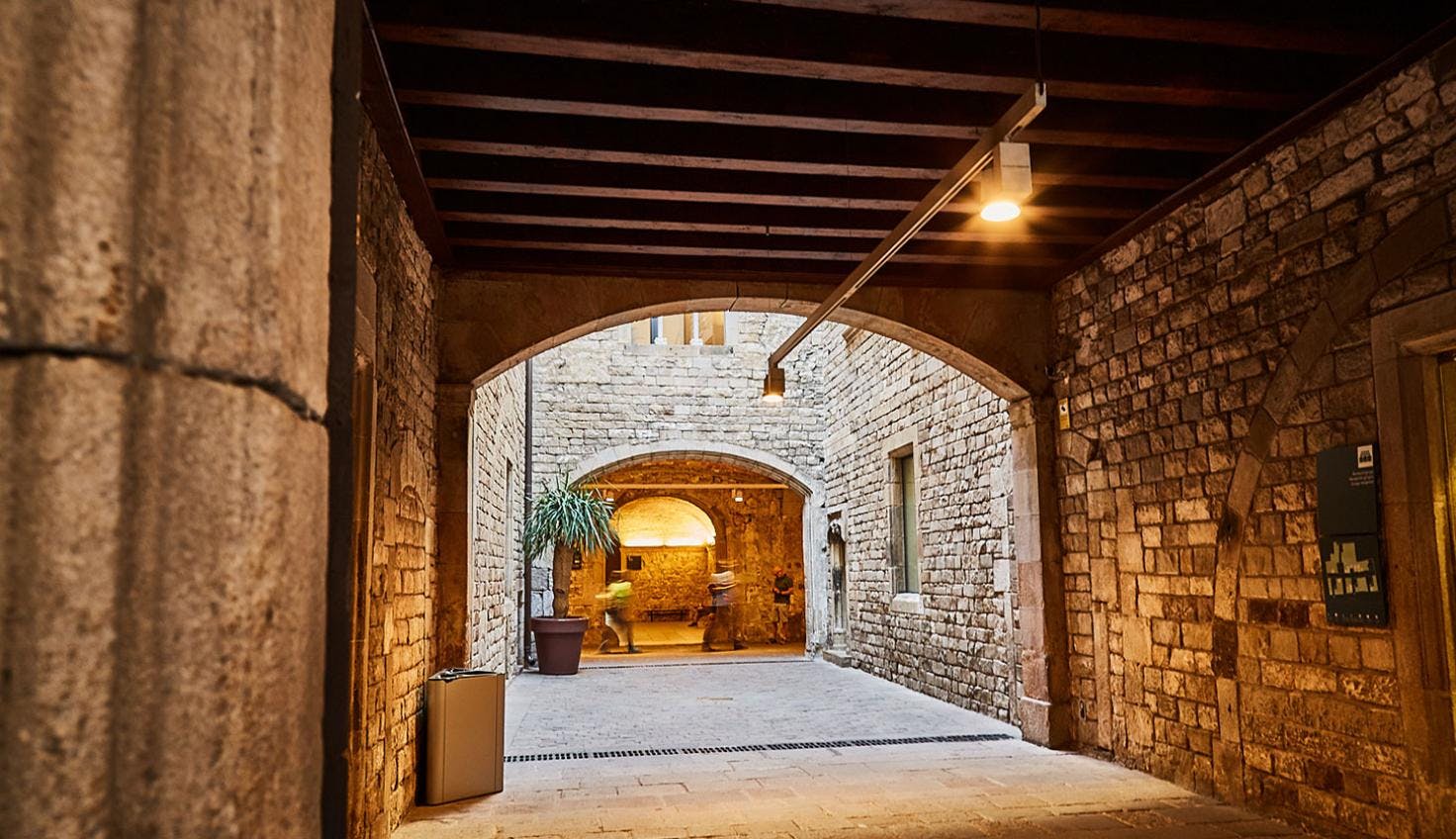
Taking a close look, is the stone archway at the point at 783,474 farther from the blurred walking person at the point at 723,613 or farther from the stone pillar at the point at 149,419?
the stone pillar at the point at 149,419

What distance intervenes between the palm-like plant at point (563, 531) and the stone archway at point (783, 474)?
3.23 ft

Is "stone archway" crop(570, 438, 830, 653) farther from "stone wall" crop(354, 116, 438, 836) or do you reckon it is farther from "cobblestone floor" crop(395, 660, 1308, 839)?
"stone wall" crop(354, 116, 438, 836)

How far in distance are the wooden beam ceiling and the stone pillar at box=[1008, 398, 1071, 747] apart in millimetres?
1265

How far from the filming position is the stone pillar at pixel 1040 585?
6.18m

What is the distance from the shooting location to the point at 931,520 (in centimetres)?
868

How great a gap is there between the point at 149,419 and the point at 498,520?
897 cm

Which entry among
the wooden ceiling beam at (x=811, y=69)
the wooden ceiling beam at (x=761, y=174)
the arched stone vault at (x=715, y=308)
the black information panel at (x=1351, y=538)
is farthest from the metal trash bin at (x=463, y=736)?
the black information panel at (x=1351, y=538)

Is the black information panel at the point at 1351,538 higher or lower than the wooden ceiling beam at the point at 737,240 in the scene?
lower

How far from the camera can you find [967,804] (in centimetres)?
470

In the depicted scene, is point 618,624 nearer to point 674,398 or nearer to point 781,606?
point 781,606

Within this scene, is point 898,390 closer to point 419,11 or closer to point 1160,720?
→ point 1160,720

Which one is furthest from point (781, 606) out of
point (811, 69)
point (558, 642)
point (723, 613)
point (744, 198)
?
point (811, 69)

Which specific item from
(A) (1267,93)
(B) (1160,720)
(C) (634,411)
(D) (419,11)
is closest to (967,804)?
(B) (1160,720)

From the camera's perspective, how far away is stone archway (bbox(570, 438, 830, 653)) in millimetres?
12656
